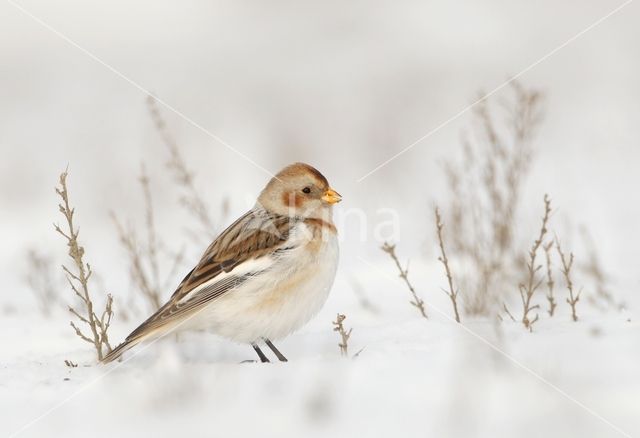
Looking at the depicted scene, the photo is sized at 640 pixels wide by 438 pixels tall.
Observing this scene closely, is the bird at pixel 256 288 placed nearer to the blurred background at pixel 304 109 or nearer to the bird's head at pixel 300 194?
the bird's head at pixel 300 194

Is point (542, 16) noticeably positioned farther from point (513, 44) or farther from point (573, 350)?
point (573, 350)

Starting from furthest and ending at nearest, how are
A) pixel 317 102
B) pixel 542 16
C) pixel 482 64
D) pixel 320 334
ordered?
pixel 542 16
pixel 482 64
pixel 317 102
pixel 320 334

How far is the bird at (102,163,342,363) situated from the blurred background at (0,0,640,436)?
1387 millimetres

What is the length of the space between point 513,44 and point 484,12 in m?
1.82

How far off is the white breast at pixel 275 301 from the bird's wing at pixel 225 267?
5 centimetres

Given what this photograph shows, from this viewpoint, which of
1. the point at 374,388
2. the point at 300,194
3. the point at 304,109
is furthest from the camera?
the point at 304,109

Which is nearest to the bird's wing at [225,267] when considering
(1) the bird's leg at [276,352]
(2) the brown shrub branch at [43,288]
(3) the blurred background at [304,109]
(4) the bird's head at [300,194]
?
(4) the bird's head at [300,194]

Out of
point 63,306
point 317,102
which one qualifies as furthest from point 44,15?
point 63,306

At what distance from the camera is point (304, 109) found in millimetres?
11992

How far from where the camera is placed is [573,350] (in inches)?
159

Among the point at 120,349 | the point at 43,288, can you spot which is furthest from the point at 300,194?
the point at 43,288

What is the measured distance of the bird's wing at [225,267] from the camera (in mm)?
4422

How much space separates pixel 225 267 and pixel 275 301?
1.04 feet

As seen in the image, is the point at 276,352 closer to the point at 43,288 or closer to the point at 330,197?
the point at 330,197
